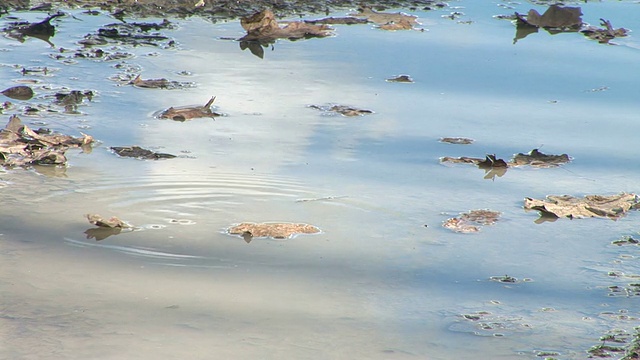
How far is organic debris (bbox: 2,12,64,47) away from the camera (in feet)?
18.9

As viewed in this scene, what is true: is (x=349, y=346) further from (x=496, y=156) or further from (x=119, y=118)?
(x=119, y=118)

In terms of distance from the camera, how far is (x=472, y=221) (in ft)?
11.6

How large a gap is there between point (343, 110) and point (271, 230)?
156cm

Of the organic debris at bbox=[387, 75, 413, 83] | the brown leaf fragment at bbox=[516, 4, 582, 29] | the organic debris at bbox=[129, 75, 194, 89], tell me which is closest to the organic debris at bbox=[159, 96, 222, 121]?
the organic debris at bbox=[129, 75, 194, 89]

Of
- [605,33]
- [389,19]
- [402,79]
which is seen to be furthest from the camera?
[389,19]

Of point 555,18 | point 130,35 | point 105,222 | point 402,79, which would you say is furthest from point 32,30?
Answer: point 555,18

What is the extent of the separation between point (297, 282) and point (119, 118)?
1.83m

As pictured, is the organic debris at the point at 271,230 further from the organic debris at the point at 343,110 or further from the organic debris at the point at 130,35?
the organic debris at the point at 130,35

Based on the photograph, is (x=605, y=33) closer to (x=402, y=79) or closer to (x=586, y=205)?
(x=402, y=79)

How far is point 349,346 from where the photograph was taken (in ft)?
8.38

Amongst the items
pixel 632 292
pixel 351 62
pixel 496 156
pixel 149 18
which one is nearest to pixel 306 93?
pixel 351 62

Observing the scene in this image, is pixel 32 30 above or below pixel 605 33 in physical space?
below

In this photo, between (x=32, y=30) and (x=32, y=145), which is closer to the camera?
(x=32, y=145)

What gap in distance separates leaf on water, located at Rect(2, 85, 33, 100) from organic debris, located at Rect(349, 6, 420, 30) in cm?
246
